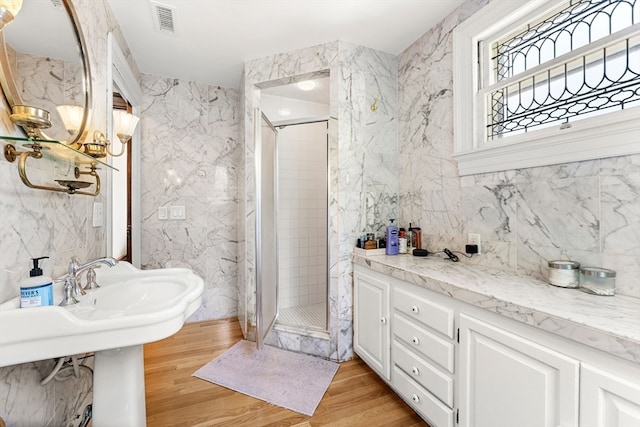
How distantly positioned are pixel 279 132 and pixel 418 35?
5.28 feet

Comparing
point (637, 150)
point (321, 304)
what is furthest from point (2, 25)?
point (321, 304)

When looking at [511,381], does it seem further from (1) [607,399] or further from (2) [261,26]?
(2) [261,26]

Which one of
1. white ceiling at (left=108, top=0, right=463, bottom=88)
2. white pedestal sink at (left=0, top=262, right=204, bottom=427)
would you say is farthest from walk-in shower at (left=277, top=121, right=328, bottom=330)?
white pedestal sink at (left=0, top=262, right=204, bottom=427)

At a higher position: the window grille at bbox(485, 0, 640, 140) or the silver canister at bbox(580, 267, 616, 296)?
the window grille at bbox(485, 0, 640, 140)

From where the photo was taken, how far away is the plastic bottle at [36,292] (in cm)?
85

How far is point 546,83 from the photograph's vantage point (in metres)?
1.39

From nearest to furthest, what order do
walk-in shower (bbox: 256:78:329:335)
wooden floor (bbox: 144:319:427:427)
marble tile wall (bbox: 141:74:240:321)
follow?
1. wooden floor (bbox: 144:319:427:427)
2. marble tile wall (bbox: 141:74:240:321)
3. walk-in shower (bbox: 256:78:329:335)

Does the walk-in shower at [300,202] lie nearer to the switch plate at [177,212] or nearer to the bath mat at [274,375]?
the bath mat at [274,375]

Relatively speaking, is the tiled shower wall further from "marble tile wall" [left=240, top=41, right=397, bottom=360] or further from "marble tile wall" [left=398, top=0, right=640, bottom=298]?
"marble tile wall" [left=398, top=0, right=640, bottom=298]

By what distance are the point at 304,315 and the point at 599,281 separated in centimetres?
231

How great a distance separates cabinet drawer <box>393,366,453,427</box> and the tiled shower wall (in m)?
1.64

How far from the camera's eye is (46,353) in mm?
746

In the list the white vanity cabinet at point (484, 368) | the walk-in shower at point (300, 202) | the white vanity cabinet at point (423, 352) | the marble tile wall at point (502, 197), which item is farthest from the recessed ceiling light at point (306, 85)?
the white vanity cabinet at point (423, 352)

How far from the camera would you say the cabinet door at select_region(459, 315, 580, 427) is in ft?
2.74
